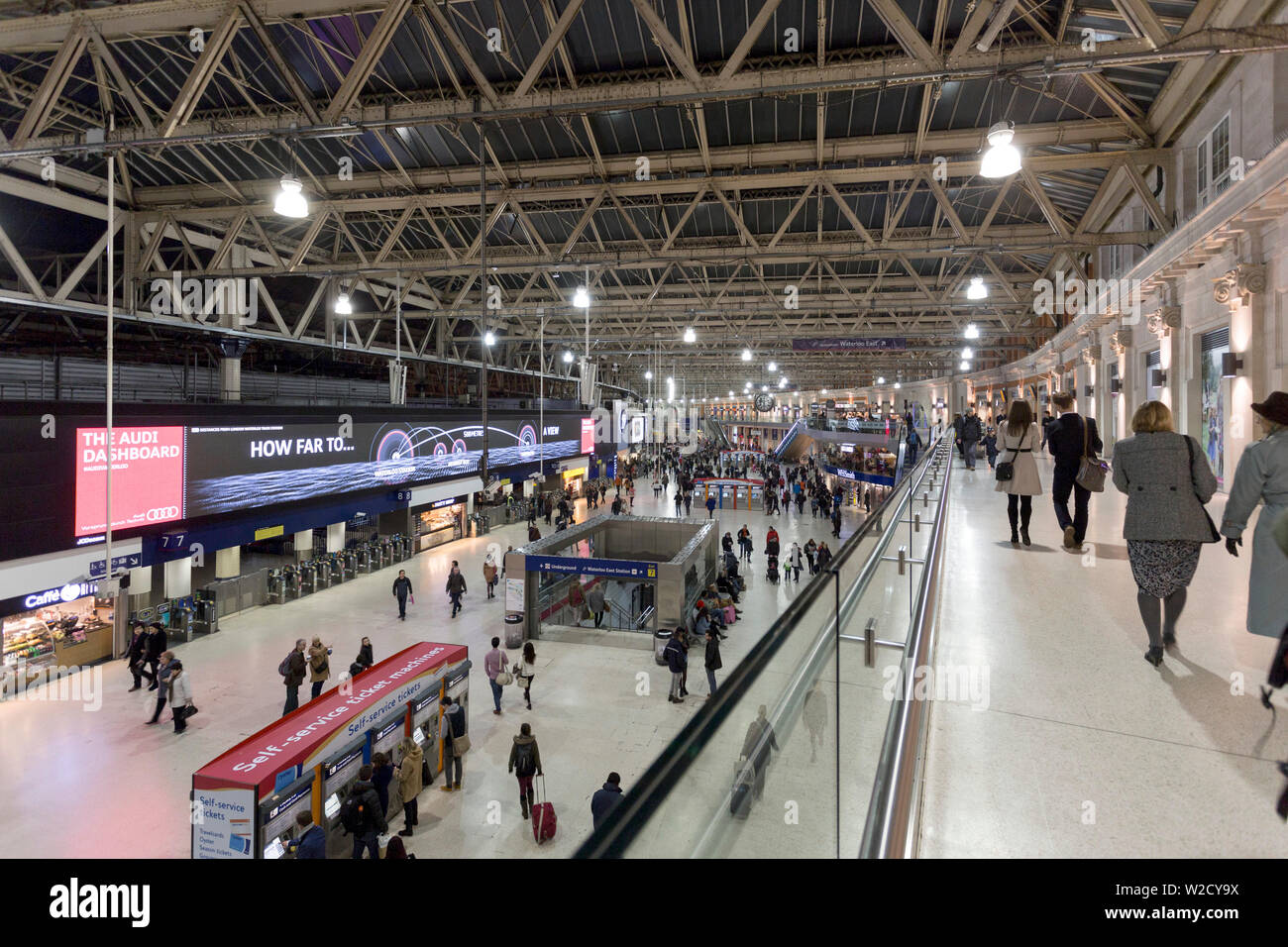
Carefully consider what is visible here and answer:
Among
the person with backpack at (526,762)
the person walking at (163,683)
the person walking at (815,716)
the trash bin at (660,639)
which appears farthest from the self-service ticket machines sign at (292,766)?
the person walking at (815,716)

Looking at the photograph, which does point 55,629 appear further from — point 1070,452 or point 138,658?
point 1070,452

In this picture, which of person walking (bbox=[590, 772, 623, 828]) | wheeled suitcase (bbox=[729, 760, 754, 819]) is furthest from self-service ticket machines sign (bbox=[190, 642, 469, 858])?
wheeled suitcase (bbox=[729, 760, 754, 819])

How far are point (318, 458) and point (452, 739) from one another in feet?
36.5

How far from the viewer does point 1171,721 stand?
8.61ft

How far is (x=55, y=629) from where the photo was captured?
11172mm

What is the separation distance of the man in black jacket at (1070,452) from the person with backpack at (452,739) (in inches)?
282

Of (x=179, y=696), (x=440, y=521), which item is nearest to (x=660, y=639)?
(x=179, y=696)

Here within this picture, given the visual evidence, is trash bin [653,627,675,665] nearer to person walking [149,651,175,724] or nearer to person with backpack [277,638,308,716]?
person with backpack [277,638,308,716]

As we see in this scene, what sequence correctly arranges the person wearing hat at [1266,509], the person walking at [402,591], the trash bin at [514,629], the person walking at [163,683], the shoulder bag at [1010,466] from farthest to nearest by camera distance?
the person walking at [402,591]
the trash bin at [514,629]
the person walking at [163,683]
the shoulder bag at [1010,466]
the person wearing hat at [1266,509]

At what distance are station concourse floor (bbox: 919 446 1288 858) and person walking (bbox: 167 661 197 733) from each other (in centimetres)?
1023

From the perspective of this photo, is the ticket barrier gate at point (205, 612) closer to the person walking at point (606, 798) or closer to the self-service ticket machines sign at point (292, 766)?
the self-service ticket machines sign at point (292, 766)

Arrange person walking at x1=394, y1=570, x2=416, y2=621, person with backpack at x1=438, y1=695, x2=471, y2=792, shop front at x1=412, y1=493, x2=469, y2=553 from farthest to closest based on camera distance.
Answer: shop front at x1=412, y1=493, x2=469, y2=553 → person walking at x1=394, y1=570, x2=416, y2=621 → person with backpack at x1=438, y1=695, x2=471, y2=792

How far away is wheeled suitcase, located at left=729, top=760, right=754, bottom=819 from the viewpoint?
1.19 m

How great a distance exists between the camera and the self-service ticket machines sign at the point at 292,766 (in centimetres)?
558
